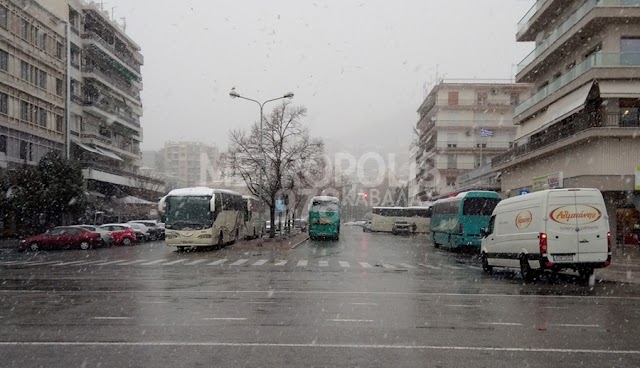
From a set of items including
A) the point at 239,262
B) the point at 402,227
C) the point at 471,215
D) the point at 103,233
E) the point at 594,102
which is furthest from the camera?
the point at 402,227

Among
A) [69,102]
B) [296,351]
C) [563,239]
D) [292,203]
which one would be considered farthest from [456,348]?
[292,203]

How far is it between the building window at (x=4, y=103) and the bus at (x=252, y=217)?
61.9ft

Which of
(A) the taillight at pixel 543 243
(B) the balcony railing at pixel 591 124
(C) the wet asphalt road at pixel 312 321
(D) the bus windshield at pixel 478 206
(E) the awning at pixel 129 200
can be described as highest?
(B) the balcony railing at pixel 591 124

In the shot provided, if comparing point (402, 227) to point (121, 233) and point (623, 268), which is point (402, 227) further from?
point (623, 268)

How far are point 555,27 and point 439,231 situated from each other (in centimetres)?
1540

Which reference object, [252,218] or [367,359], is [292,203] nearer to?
[252,218]

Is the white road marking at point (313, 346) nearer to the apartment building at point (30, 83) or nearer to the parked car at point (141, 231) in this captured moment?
the parked car at point (141, 231)

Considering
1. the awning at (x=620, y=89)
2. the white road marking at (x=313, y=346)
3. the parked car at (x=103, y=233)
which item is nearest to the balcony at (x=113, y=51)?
the parked car at (x=103, y=233)

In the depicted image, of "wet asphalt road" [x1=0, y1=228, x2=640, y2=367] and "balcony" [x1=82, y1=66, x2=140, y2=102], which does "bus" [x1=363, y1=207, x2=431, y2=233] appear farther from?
"wet asphalt road" [x1=0, y1=228, x2=640, y2=367]

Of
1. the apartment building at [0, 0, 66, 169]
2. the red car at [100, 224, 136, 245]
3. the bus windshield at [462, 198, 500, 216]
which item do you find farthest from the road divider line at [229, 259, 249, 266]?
the apartment building at [0, 0, 66, 169]

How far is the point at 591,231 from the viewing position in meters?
16.6

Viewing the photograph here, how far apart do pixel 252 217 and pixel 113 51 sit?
30.7 meters

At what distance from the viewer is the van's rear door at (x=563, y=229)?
54.4 ft

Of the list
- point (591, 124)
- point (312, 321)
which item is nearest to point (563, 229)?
Answer: point (312, 321)
